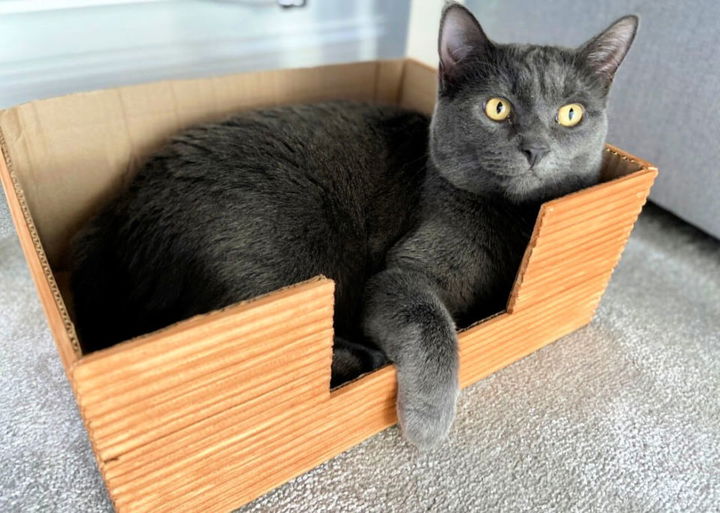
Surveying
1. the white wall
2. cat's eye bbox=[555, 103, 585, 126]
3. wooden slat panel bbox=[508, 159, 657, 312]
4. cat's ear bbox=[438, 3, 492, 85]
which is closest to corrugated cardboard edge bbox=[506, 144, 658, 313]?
wooden slat panel bbox=[508, 159, 657, 312]

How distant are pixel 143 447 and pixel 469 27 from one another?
723 millimetres

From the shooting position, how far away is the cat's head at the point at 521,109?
79cm

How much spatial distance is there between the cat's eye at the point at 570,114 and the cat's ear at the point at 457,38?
0.15 meters

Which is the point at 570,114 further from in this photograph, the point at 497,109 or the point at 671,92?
the point at 671,92

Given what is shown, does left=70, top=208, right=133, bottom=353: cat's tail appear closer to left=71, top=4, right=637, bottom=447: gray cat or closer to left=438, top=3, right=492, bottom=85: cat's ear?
left=71, top=4, right=637, bottom=447: gray cat

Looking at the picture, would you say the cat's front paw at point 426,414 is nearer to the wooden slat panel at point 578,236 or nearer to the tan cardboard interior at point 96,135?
the wooden slat panel at point 578,236

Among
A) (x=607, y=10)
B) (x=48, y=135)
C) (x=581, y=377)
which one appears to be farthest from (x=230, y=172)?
(x=607, y=10)

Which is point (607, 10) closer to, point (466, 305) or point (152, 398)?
point (466, 305)

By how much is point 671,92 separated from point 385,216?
0.79 meters

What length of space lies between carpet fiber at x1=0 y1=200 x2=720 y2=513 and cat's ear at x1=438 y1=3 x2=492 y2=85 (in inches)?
21.1

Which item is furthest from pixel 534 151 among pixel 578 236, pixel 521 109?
pixel 578 236

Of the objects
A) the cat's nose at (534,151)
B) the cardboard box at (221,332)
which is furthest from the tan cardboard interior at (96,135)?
the cat's nose at (534,151)

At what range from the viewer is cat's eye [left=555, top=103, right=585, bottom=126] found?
81cm

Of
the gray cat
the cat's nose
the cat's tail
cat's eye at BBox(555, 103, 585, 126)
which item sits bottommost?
the cat's tail
